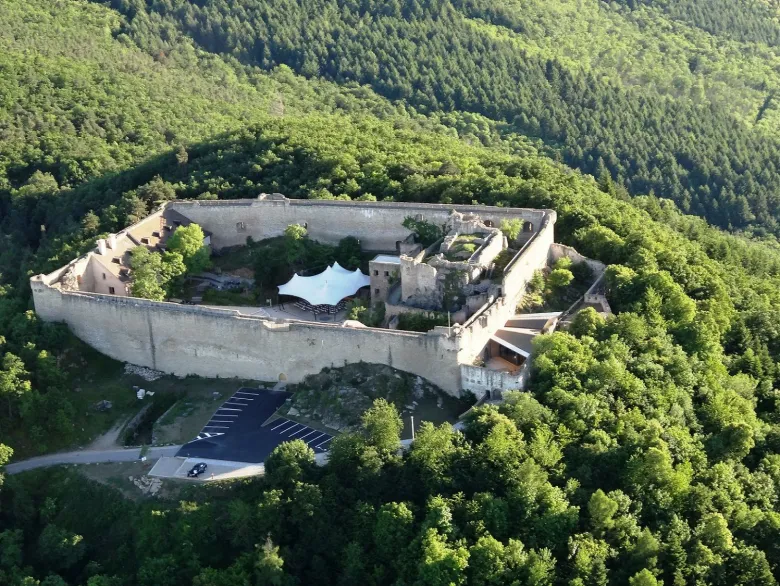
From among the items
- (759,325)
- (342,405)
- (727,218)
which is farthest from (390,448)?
(727,218)

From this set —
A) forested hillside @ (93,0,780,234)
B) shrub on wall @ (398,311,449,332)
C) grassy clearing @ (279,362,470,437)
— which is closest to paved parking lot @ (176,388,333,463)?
grassy clearing @ (279,362,470,437)

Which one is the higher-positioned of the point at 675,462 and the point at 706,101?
the point at 675,462

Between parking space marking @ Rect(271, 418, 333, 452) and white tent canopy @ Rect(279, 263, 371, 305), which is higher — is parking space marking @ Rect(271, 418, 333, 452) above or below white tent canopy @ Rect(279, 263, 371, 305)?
below

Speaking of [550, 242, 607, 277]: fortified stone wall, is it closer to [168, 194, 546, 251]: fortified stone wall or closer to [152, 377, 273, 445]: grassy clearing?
[168, 194, 546, 251]: fortified stone wall

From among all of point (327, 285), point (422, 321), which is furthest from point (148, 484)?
point (327, 285)

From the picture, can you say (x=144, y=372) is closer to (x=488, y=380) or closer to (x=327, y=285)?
(x=327, y=285)

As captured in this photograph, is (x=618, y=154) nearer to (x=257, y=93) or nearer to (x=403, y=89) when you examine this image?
(x=403, y=89)

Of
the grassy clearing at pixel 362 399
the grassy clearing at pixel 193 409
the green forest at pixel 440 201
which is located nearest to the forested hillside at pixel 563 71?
the green forest at pixel 440 201
